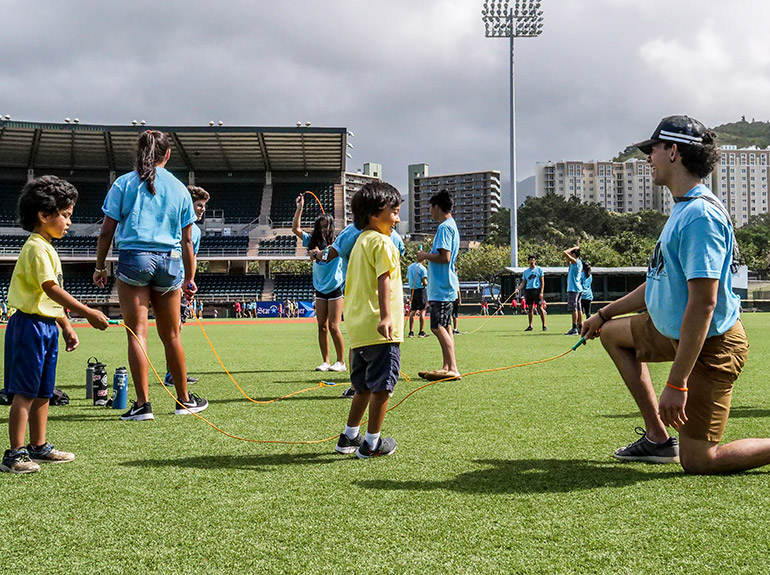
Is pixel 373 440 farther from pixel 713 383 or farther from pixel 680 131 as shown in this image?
pixel 680 131

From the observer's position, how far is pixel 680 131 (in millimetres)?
3162

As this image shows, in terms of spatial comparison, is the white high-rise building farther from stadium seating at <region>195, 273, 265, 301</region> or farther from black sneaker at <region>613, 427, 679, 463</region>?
black sneaker at <region>613, 427, 679, 463</region>

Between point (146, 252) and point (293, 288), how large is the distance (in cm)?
3932

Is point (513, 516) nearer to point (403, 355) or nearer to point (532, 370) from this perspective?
point (532, 370)

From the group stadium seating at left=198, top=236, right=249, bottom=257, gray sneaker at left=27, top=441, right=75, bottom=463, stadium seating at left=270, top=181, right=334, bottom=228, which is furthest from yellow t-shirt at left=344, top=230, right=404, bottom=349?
stadium seating at left=270, top=181, right=334, bottom=228

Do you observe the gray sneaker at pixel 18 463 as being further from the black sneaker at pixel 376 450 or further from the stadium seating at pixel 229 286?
the stadium seating at pixel 229 286

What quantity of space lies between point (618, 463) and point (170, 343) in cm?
329

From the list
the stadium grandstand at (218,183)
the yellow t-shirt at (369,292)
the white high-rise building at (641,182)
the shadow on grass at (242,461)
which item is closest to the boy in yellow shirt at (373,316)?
the yellow t-shirt at (369,292)

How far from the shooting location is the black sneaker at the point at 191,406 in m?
5.29

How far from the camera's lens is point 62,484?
128 inches

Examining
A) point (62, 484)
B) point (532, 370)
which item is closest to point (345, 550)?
point (62, 484)

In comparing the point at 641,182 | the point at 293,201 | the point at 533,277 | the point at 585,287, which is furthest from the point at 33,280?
the point at 641,182

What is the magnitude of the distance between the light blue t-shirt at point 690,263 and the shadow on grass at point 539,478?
72 centimetres

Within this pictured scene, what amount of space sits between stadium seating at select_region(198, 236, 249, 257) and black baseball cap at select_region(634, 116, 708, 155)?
4286 centimetres
